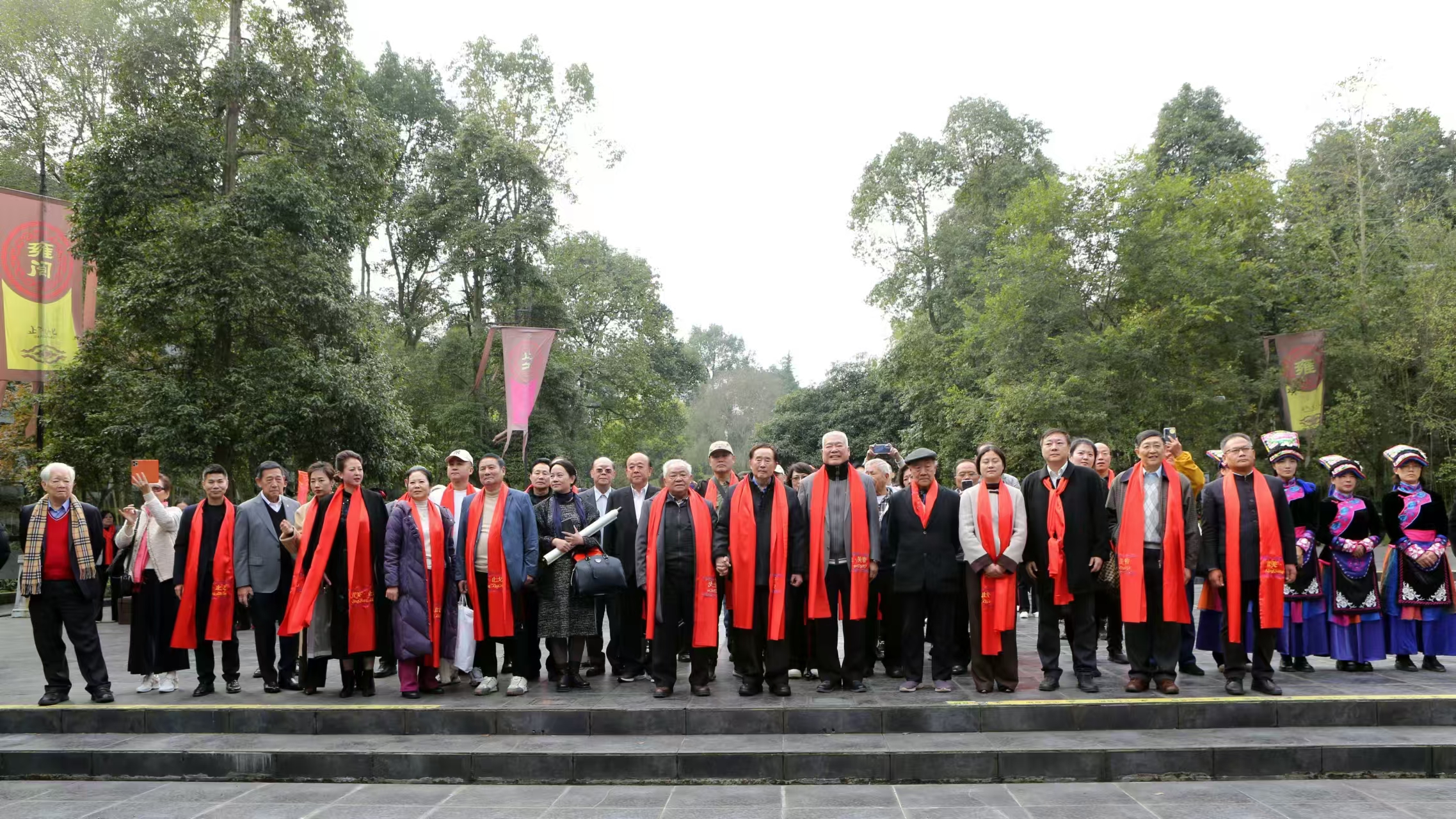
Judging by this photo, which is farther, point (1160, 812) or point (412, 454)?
point (412, 454)

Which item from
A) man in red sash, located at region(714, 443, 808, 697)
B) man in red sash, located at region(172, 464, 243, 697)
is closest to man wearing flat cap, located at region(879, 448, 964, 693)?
man in red sash, located at region(714, 443, 808, 697)

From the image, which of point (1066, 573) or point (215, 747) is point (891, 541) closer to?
point (1066, 573)

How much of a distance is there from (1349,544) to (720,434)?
5534 centimetres

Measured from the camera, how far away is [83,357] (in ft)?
51.6

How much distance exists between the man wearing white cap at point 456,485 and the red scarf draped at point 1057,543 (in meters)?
4.15

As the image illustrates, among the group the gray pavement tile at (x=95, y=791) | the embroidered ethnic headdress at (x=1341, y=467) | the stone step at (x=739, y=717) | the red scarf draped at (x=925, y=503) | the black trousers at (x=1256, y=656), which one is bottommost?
the gray pavement tile at (x=95, y=791)

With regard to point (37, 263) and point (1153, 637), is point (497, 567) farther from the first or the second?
point (37, 263)

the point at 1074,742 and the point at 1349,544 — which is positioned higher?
the point at 1349,544

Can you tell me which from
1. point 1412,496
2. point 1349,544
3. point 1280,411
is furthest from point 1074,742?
point 1280,411

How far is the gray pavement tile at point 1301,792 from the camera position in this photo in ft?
15.9

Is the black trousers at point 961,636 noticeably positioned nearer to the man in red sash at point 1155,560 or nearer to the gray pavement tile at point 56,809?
the man in red sash at point 1155,560

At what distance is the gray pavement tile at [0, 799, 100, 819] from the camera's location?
494 cm

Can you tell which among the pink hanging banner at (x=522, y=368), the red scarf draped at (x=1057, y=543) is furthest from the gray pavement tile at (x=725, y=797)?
the pink hanging banner at (x=522, y=368)

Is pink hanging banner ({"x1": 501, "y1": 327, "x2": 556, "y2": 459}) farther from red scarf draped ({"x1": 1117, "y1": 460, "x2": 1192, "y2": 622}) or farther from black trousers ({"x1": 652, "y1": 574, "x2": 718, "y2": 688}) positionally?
red scarf draped ({"x1": 1117, "y1": 460, "x2": 1192, "y2": 622})
